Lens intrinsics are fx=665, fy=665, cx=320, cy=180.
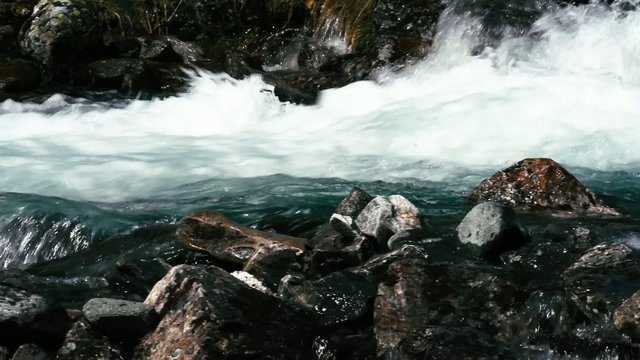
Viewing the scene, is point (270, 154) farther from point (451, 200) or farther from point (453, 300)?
point (453, 300)

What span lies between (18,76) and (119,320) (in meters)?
9.07

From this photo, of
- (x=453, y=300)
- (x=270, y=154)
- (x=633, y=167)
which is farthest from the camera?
(x=270, y=154)

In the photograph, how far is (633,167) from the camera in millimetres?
5770

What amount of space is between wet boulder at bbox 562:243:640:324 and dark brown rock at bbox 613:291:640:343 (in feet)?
0.25

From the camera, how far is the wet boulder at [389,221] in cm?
385

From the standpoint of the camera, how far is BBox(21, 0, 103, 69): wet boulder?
1136 centimetres

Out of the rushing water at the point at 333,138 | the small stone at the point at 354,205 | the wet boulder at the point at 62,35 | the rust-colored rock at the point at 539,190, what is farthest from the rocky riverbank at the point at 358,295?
the wet boulder at the point at 62,35

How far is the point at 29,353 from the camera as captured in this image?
269cm

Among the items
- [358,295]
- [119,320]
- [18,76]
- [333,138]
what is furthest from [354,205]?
[18,76]

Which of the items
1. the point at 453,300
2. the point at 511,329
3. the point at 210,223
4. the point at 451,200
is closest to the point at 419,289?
the point at 453,300

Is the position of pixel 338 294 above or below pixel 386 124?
above

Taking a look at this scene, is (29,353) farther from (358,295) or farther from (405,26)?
(405,26)

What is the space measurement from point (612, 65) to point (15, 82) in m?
8.83

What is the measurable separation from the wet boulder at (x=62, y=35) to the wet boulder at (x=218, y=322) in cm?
958
